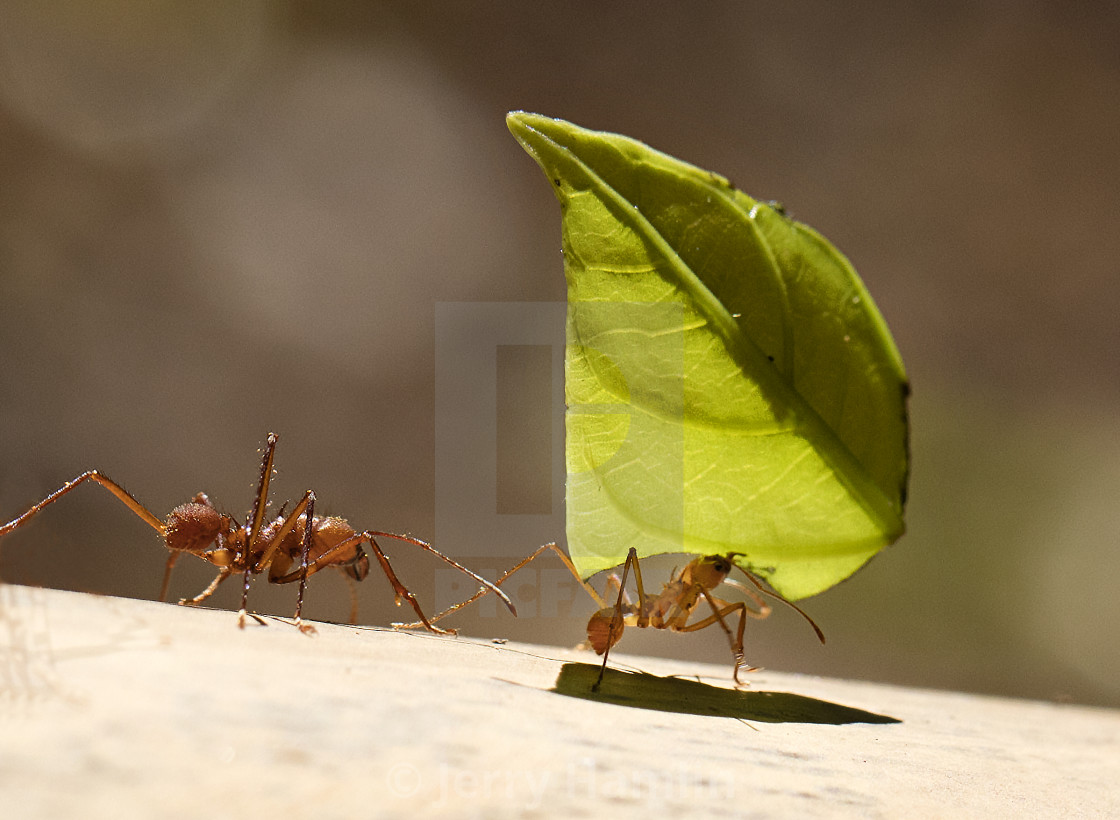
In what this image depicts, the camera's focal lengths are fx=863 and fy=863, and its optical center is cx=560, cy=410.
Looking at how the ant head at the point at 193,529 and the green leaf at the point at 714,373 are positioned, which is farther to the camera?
the ant head at the point at 193,529

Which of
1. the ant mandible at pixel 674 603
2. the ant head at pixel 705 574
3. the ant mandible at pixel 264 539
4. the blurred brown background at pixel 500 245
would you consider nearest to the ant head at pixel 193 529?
the ant mandible at pixel 264 539

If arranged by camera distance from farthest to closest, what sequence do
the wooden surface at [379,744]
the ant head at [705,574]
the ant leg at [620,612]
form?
the ant head at [705,574] < the ant leg at [620,612] < the wooden surface at [379,744]

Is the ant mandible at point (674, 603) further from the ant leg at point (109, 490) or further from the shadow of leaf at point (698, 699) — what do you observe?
the ant leg at point (109, 490)

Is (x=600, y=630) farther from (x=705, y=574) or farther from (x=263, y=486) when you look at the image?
(x=263, y=486)

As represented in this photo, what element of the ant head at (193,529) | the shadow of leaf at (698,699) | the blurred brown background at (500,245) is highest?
the blurred brown background at (500,245)

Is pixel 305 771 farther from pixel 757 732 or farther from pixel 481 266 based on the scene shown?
pixel 481 266

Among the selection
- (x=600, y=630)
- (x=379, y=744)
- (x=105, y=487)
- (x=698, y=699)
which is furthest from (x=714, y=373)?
(x=105, y=487)
